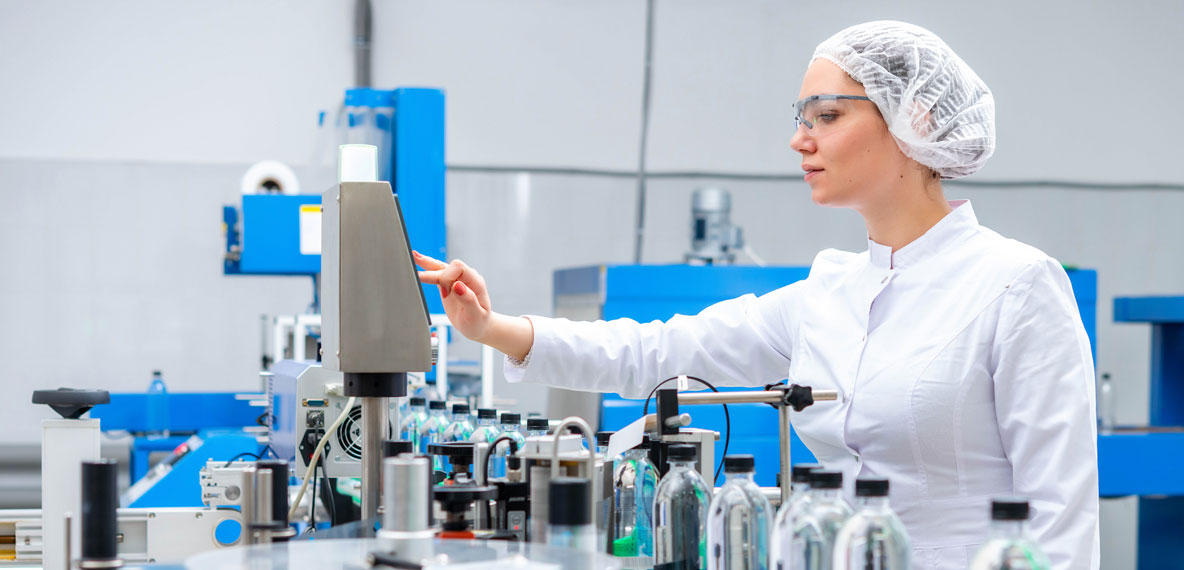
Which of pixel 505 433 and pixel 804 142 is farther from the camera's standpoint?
pixel 505 433

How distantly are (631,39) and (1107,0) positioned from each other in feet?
8.59

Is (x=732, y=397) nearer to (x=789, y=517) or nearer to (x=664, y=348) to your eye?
(x=789, y=517)

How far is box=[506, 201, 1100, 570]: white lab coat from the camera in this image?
1.31 metres

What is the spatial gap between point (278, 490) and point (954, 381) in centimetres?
86

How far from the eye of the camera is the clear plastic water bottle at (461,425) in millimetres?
2275

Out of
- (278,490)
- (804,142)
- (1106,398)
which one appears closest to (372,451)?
(278,490)

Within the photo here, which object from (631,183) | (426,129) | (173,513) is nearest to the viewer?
(173,513)

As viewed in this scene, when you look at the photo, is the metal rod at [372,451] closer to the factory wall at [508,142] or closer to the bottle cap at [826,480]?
the bottle cap at [826,480]

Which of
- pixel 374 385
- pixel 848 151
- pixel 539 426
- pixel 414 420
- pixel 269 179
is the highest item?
pixel 269 179

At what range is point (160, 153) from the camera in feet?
16.9

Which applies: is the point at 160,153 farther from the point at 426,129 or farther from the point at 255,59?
the point at 426,129

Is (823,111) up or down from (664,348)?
up

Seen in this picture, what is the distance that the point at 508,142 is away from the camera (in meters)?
5.42

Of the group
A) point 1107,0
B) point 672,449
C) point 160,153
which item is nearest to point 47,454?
point 672,449
